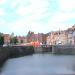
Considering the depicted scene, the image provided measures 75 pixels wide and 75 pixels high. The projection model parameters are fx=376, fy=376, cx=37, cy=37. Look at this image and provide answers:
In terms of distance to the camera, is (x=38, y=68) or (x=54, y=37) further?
(x=54, y=37)

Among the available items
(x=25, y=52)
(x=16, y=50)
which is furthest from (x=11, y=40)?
(x=16, y=50)

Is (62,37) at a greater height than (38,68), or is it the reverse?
(62,37)

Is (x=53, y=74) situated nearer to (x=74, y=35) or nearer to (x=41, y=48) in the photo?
(x=41, y=48)

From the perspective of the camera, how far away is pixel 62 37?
6555 inches

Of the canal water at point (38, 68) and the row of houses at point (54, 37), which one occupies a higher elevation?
the row of houses at point (54, 37)

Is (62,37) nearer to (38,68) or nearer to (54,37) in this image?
(54,37)

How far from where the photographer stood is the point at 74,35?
474 ft

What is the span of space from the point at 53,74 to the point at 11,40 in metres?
108

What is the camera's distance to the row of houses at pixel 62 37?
512ft

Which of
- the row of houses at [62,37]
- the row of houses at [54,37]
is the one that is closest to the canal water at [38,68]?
the row of houses at [54,37]

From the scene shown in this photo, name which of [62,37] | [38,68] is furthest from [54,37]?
[38,68]

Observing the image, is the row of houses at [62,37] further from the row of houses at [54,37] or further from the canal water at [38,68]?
the canal water at [38,68]

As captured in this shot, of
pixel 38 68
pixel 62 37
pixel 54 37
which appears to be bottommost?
pixel 38 68

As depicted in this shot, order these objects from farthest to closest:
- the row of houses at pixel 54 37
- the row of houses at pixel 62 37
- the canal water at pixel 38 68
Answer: the row of houses at pixel 62 37 < the row of houses at pixel 54 37 < the canal water at pixel 38 68
